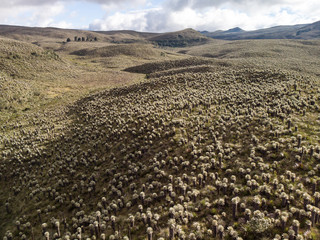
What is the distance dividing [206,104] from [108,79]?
65739mm

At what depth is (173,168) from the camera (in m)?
17.4

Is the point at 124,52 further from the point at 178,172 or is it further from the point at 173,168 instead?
the point at 178,172

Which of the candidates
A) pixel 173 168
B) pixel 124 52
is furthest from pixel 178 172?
pixel 124 52

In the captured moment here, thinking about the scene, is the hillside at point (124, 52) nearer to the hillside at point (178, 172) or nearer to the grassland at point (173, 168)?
the grassland at point (173, 168)

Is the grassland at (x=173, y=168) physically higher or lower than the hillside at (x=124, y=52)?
lower

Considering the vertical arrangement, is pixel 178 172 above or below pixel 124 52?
below

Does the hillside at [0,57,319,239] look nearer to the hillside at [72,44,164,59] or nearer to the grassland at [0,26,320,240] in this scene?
the grassland at [0,26,320,240]

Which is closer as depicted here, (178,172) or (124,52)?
(178,172)

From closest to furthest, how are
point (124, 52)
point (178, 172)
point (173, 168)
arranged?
point (178, 172)
point (173, 168)
point (124, 52)

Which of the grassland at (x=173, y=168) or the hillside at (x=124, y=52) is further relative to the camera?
the hillside at (x=124, y=52)

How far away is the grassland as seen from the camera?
12305 mm

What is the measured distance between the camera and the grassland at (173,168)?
12.3 m

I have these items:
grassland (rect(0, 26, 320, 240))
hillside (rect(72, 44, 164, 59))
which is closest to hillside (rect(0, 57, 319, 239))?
grassland (rect(0, 26, 320, 240))

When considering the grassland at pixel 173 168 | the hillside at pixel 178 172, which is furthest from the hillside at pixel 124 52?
the hillside at pixel 178 172
